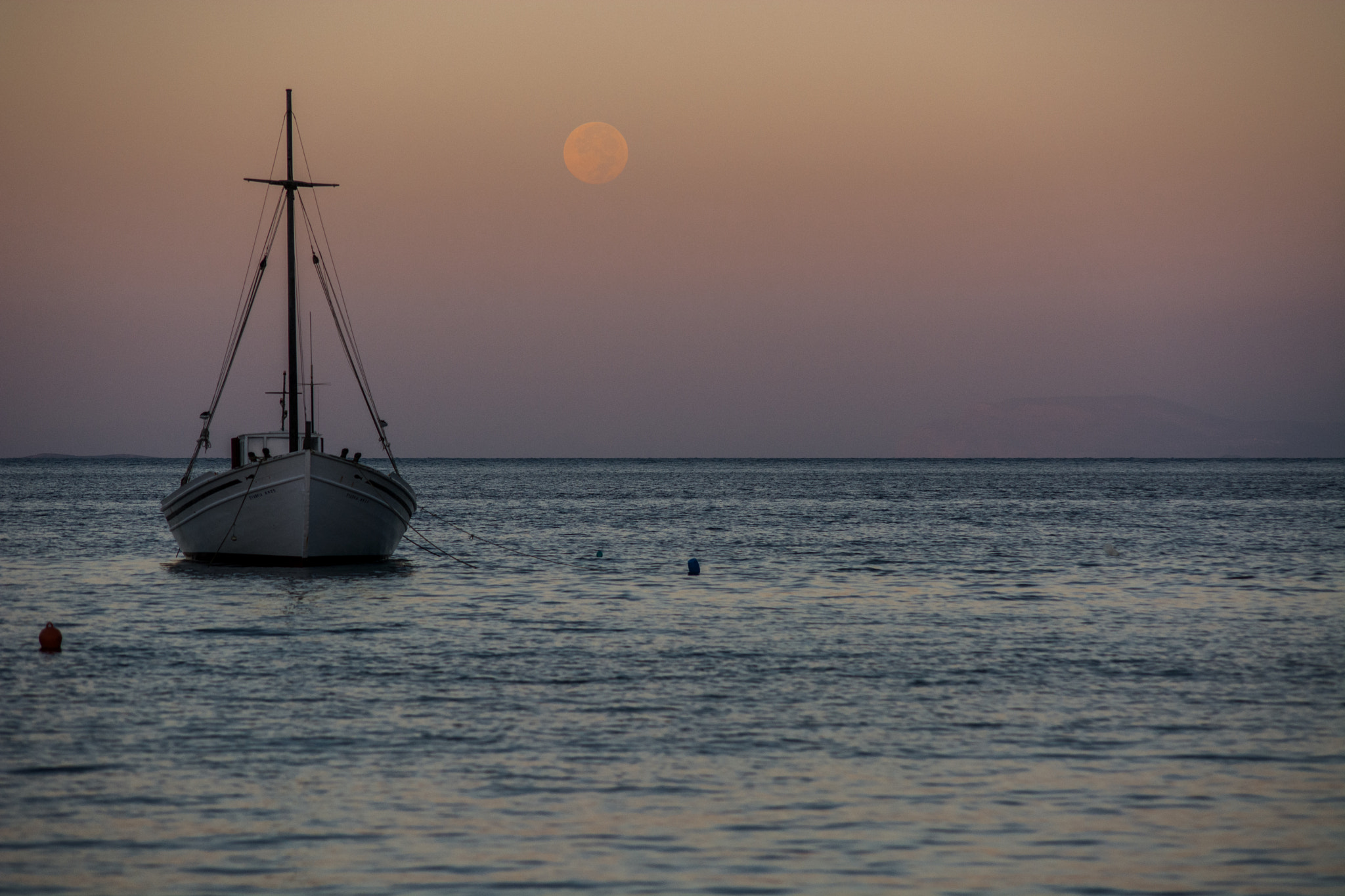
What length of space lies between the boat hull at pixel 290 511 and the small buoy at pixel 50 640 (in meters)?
12.2

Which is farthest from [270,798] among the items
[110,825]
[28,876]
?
[28,876]

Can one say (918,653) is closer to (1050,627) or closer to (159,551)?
(1050,627)

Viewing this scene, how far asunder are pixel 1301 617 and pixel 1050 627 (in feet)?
17.0

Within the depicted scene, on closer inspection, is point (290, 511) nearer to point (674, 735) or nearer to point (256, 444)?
point (256, 444)

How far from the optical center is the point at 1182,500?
91.9 metres

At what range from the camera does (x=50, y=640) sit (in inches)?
758

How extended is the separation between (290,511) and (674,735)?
2108 cm

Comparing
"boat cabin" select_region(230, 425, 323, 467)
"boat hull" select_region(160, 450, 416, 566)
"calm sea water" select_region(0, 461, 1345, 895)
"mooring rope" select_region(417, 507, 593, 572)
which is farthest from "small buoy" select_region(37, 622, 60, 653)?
"mooring rope" select_region(417, 507, 593, 572)

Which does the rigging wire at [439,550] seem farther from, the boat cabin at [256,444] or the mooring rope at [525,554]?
the boat cabin at [256,444]

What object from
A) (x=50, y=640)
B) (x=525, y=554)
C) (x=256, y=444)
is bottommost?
(x=525, y=554)

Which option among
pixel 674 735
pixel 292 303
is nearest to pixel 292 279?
pixel 292 303

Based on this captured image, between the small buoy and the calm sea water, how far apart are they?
0.95ft

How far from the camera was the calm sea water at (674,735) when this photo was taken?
367 inches

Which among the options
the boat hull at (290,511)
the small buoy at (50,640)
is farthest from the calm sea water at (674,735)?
the boat hull at (290,511)
